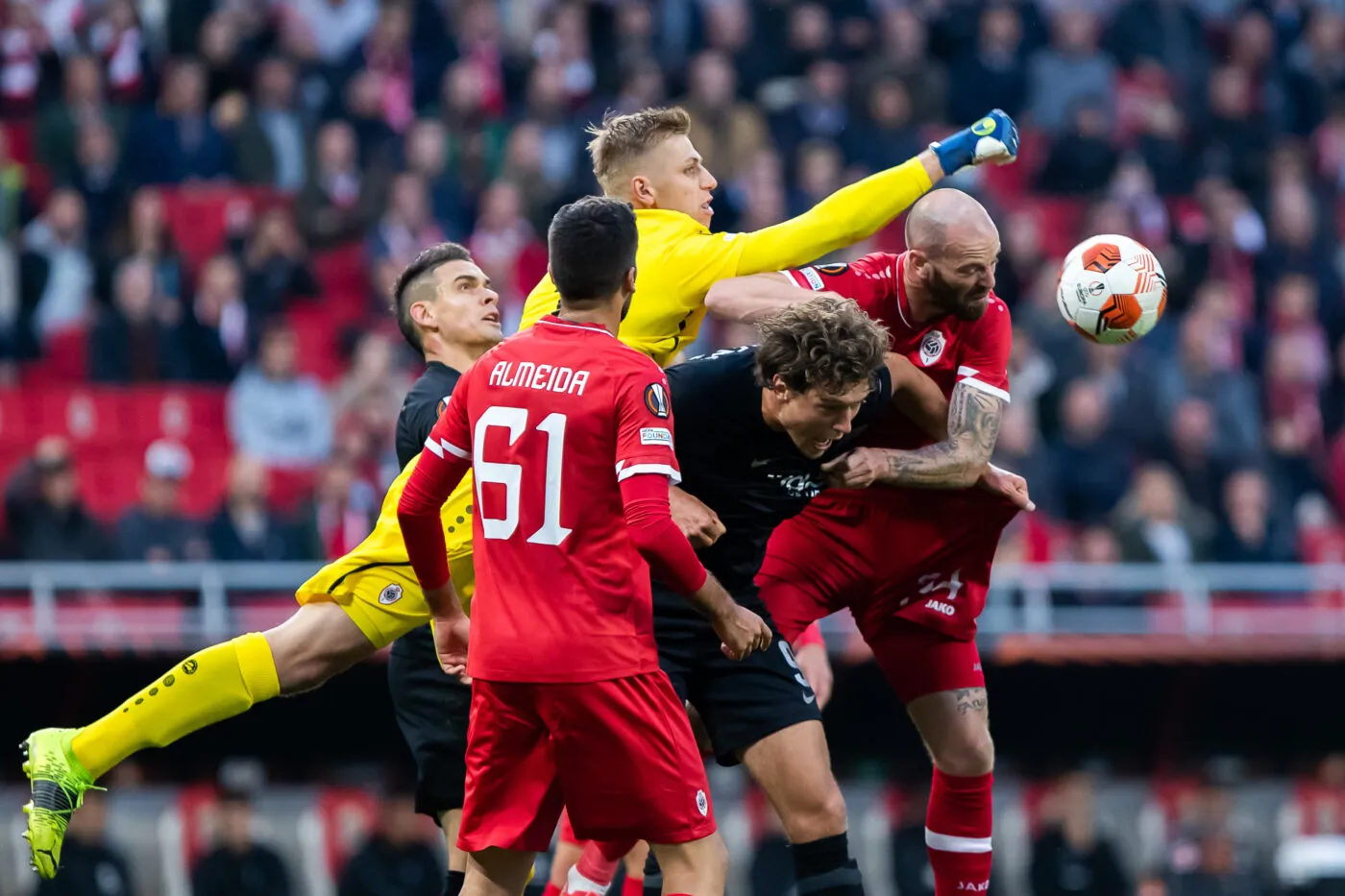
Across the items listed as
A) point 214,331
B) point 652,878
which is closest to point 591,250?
point 652,878

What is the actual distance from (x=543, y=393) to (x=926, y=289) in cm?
188

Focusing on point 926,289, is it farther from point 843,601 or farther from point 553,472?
point 553,472

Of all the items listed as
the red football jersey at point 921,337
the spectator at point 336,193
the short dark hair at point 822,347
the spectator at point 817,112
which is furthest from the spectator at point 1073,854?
the spectator at point 336,193

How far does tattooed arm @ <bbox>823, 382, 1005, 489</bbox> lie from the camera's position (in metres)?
6.76

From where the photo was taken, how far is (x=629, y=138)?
7039 mm

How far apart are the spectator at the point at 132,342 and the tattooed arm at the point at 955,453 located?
7838 mm

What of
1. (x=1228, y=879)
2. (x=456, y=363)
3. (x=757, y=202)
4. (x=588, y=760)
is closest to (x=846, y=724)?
(x=1228, y=879)

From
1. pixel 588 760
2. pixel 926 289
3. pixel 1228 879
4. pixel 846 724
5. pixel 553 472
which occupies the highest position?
pixel 926 289

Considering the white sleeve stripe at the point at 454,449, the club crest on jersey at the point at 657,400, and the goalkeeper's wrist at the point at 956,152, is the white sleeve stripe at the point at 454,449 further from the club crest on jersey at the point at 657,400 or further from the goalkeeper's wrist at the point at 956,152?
the goalkeeper's wrist at the point at 956,152

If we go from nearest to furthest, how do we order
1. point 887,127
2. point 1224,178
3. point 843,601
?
point 843,601, point 887,127, point 1224,178

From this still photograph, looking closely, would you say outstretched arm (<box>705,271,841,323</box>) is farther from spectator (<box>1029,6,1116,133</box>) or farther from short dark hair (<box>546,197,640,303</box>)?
spectator (<box>1029,6,1116,133</box>)

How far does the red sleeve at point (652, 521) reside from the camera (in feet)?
17.9

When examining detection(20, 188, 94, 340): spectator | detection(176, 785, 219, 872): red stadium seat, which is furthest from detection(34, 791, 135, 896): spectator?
detection(20, 188, 94, 340): spectator

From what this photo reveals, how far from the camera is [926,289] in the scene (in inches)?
276
